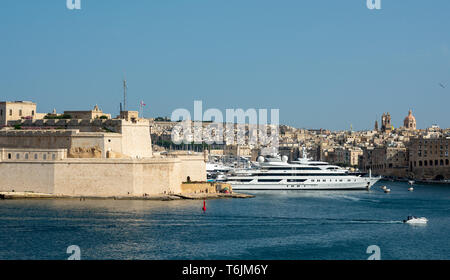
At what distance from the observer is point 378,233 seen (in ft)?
78.3

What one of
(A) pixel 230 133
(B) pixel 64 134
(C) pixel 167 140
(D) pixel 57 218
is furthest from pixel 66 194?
(A) pixel 230 133

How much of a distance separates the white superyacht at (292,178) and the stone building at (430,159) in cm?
2250

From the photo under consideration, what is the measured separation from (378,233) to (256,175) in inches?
853

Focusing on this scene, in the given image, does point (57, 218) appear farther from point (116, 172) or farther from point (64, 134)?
point (64, 134)

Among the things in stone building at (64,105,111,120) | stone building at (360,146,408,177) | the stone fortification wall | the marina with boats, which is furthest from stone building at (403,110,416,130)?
the stone fortification wall

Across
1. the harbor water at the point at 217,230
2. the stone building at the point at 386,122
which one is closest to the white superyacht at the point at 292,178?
the harbor water at the point at 217,230

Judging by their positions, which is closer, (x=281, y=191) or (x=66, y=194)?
(x=66, y=194)

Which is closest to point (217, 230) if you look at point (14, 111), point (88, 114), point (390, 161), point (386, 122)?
point (88, 114)

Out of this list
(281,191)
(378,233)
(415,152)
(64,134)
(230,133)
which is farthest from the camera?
(230,133)

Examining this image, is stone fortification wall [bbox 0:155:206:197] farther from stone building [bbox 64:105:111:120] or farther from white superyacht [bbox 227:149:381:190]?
white superyacht [bbox 227:149:381:190]

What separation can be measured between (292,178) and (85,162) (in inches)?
633

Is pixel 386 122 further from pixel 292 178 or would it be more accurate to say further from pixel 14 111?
pixel 14 111

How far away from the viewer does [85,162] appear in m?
33.8

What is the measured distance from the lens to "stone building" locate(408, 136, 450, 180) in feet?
213
